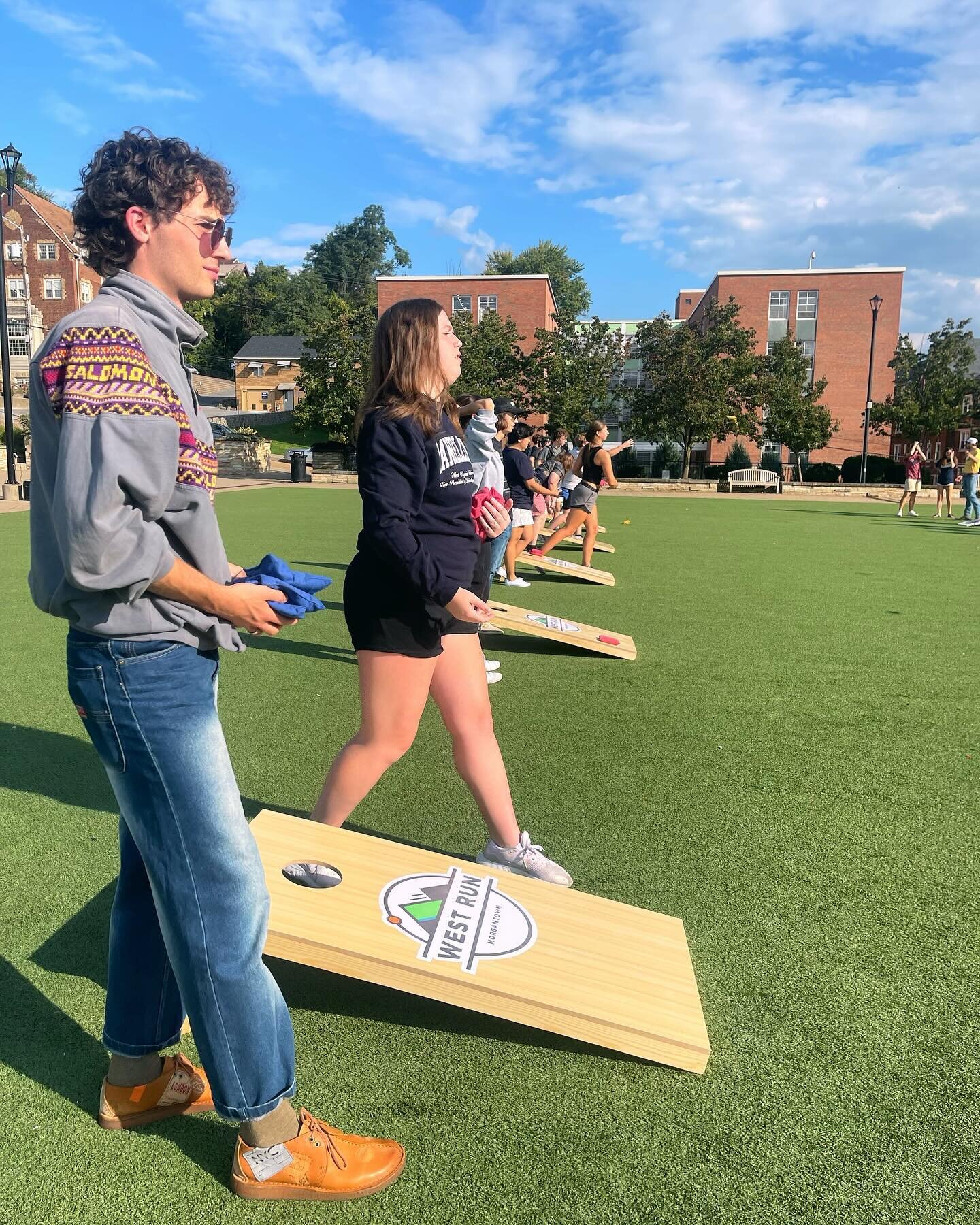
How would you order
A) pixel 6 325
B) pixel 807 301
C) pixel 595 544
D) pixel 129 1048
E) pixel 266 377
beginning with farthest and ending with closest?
pixel 266 377 → pixel 807 301 → pixel 6 325 → pixel 595 544 → pixel 129 1048

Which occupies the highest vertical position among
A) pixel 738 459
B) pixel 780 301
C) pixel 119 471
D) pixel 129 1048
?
pixel 780 301

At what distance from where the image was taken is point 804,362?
4403 centimetres

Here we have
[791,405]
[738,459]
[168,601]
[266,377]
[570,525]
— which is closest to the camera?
[168,601]

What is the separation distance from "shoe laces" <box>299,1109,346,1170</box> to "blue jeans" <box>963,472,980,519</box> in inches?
855

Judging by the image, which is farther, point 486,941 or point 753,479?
point 753,479

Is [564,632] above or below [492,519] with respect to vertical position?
below

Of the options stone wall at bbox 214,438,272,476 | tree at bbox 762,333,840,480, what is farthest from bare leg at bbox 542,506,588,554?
stone wall at bbox 214,438,272,476

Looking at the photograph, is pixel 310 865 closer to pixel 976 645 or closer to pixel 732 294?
pixel 976 645

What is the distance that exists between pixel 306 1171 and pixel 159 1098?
18.7 inches

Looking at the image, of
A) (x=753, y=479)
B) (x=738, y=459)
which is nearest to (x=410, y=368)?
(x=753, y=479)

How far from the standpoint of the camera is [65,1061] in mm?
2410

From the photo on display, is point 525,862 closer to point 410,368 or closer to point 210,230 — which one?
point 410,368

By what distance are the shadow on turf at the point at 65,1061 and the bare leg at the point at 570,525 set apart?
9.51 m

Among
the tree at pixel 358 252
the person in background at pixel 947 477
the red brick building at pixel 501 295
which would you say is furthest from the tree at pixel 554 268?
the person in background at pixel 947 477
